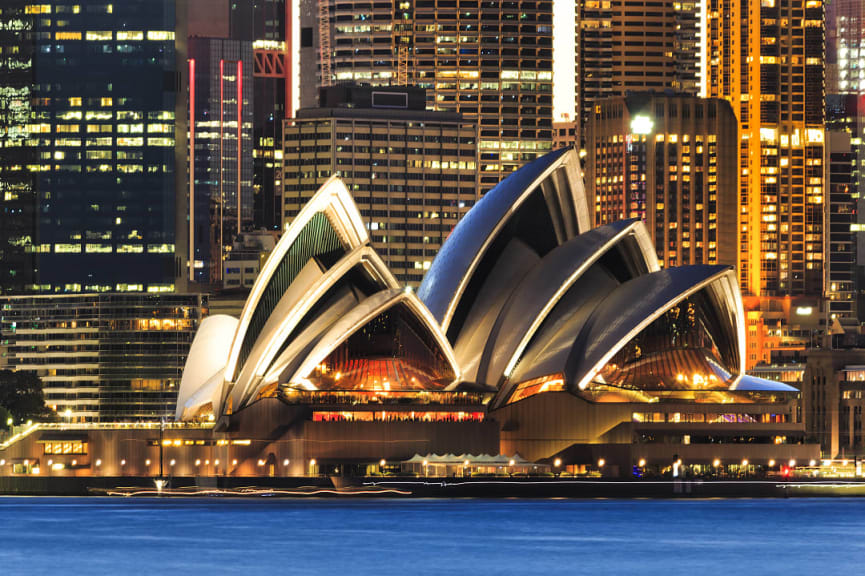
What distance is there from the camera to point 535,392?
429ft

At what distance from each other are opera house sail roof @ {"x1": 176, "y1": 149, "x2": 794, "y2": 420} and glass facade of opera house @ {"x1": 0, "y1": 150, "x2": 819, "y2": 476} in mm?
144

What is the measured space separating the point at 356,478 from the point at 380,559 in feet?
150

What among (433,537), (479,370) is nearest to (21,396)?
(479,370)

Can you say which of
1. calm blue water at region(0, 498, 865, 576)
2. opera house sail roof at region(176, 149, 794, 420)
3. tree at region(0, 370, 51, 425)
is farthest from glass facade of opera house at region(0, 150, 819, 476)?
tree at region(0, 370, 51, 425)

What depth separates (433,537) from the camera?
91625 mm

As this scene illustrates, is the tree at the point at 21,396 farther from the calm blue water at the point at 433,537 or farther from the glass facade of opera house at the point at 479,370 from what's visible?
the calm blue water at the point at 433,537

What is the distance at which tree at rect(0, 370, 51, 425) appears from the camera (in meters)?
169

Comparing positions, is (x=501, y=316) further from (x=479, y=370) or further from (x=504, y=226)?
(x=504, y=226)

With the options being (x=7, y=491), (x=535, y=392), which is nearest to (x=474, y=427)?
(x=535, y=392)

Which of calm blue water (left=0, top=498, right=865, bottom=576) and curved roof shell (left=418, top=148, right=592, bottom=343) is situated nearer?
calm blue water (left=0, top=498, right=865, bottom=576)

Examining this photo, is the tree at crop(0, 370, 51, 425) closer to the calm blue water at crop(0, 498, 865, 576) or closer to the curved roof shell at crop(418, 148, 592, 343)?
the calm blue water at crop(0, 498, 865, 576)

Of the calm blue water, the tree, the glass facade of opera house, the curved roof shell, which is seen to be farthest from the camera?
the tree

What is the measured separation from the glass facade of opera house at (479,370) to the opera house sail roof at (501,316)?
0.47ft

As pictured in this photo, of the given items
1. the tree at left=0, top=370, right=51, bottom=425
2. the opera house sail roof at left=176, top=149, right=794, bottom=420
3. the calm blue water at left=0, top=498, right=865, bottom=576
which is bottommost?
the calm blue water at left=0, top=498, right=865, bottom=576
